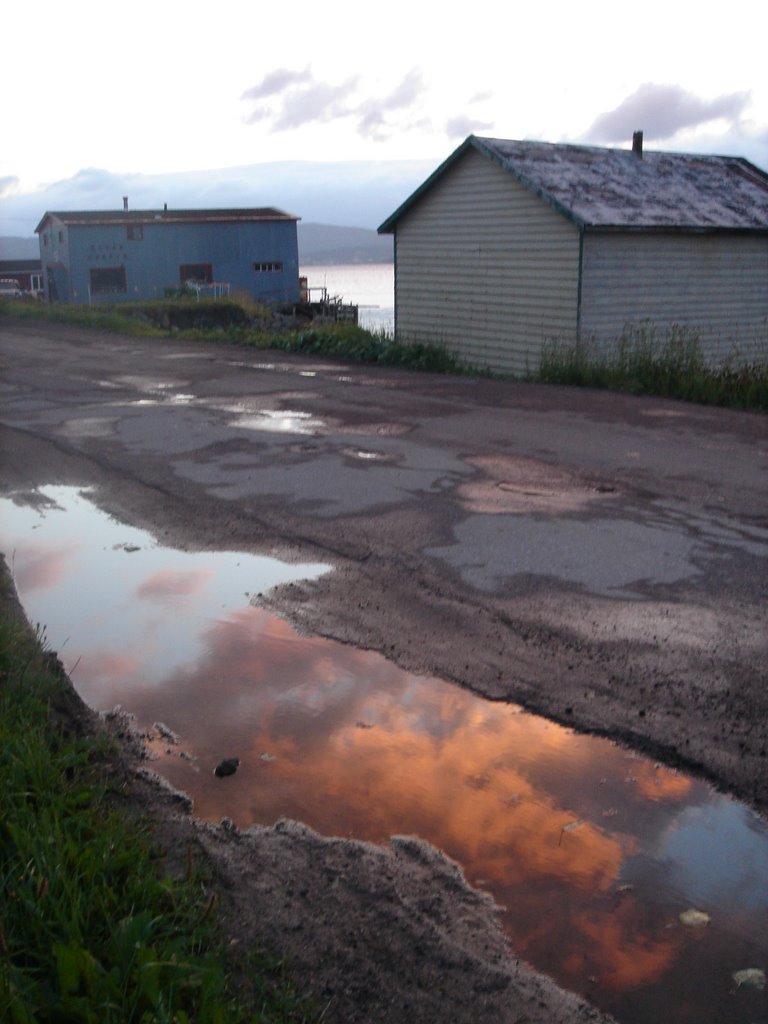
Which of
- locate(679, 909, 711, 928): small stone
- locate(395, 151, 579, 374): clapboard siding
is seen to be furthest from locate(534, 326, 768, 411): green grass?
locate(679, 909, 711, 928): small stone

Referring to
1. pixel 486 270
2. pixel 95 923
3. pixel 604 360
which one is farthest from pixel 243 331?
pixel 95 923

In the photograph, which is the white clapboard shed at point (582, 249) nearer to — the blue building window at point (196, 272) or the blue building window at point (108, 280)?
the blue building window at point (196, 272)

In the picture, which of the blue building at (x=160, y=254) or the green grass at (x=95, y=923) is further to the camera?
the blue building at (x=160, y=254)

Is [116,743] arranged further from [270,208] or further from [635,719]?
[270,208]

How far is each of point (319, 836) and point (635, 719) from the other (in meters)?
1.62

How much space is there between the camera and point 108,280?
59.8m

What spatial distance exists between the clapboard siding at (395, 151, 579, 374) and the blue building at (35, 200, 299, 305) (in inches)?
1484

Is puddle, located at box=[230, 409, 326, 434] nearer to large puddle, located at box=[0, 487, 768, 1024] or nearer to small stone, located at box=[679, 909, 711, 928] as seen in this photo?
large puddle, located at box=[0, 487, 768, 1024]

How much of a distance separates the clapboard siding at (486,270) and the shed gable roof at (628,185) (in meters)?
0.35

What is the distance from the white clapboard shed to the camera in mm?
18688

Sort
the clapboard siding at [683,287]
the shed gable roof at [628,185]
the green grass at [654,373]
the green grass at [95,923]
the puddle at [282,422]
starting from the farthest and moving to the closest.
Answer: the shed gable roof at [628,185] → the clapboard siding at [683,287] → the green grass at [654,373] → the puddle at [282,422] → the green grass at [95,923]

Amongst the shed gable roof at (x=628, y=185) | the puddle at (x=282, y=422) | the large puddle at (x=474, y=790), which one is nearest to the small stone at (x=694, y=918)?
the large puddle at (x=474, y=790)

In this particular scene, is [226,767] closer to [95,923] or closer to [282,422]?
[95,923]

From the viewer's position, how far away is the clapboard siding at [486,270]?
62.2 feet
